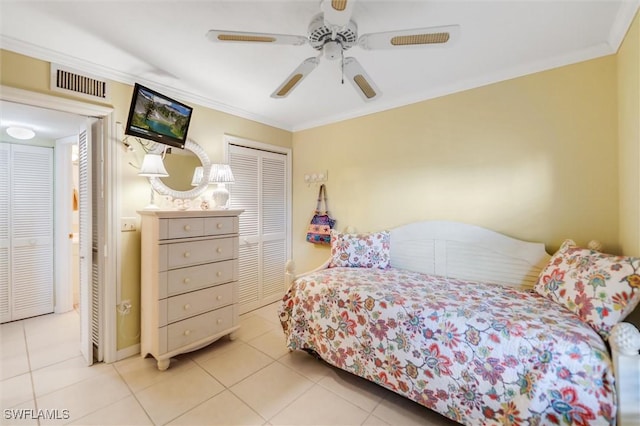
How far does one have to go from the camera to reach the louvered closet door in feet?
10.3

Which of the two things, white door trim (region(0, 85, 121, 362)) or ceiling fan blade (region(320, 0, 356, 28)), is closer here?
ceiling fan blade (region(320, 0, 356, 28))

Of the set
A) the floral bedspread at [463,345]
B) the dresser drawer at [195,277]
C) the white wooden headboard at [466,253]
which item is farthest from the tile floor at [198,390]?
the white wooden headboard at [466,253]

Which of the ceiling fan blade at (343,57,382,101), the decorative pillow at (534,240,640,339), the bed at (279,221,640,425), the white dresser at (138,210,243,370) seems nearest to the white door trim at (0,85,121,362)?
the white dresser at (138,210,243,370)

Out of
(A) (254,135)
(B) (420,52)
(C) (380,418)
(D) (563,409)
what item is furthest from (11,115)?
(D) (563,409)

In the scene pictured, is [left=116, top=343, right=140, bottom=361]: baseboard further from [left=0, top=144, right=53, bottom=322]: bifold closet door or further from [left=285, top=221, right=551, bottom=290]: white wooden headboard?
[left=0, top=144, right=53, bottom=322]: bifold closet door

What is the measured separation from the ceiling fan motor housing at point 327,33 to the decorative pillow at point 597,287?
178cm

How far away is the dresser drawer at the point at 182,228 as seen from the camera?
204 centimetres

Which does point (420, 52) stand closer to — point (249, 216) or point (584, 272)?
point (584, 272)

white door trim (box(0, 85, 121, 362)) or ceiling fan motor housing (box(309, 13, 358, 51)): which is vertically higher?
ceiling fan motor housing (box(309, 13, 358, 51))

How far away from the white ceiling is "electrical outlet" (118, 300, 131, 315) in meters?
1.84

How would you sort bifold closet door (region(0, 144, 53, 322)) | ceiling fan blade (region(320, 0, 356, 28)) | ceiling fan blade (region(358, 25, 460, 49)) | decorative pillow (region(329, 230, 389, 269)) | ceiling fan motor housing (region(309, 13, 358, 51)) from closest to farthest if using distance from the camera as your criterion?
ceiling fan blade (region(320, 0, 356, 28)) < ceiling fan blade (region(358, 25, 460, 49)) < ceiling fan motor housing (region(309, 13, 358, 51)) < decorative pillow (region(329, 230, 389, 269)) < bifold closet door (region(0, 144, 53, 322))

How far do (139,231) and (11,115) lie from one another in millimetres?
1552

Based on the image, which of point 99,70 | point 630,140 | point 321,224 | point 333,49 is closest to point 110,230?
point 99,70

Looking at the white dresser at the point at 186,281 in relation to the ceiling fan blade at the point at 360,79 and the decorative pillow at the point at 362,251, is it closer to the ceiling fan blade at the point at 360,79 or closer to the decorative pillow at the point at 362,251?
the decorative pillow at the point at 362,251
